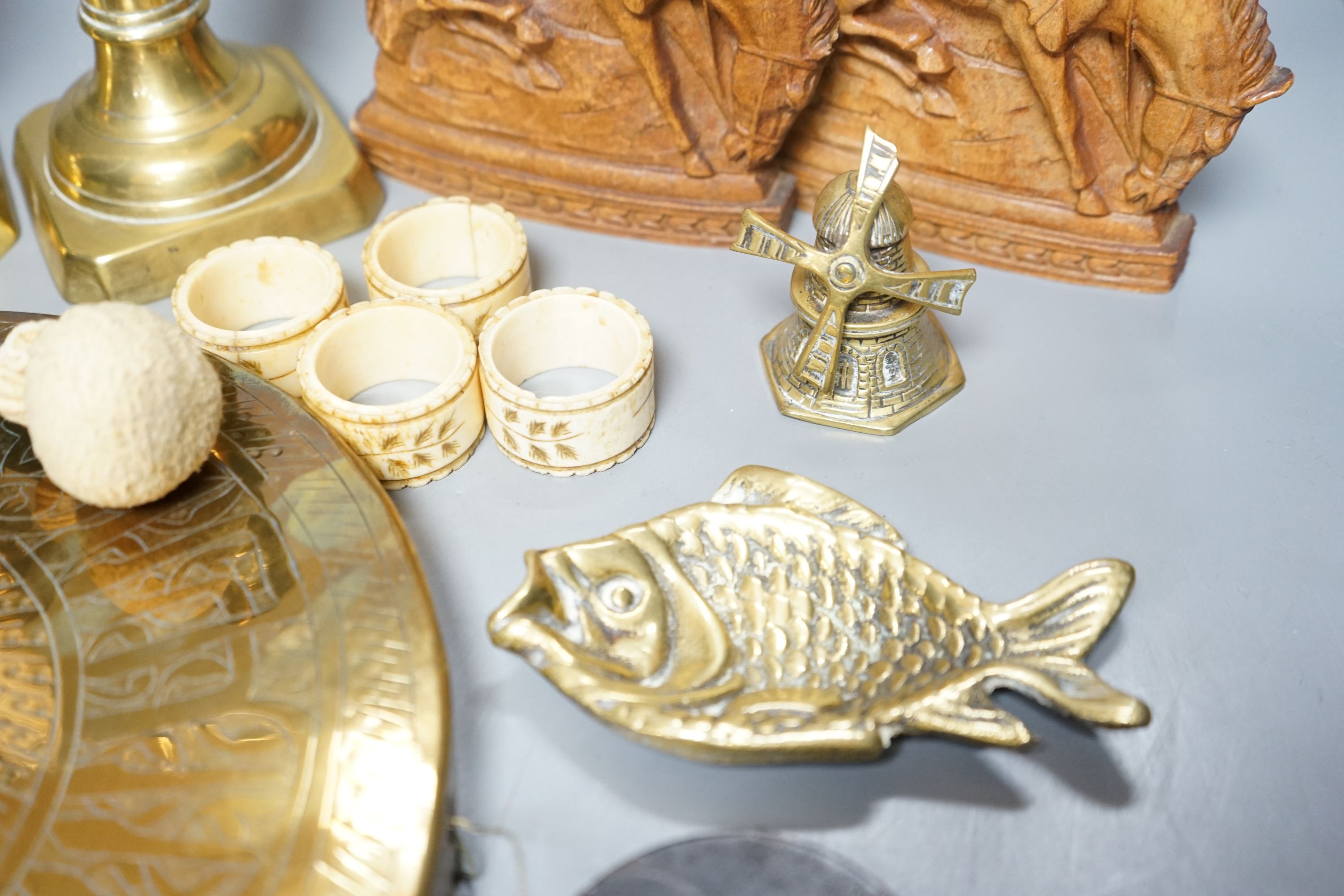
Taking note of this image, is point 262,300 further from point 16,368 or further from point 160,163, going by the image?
point 16,368

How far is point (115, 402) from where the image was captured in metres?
1.11

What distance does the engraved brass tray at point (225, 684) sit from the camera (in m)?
0.97

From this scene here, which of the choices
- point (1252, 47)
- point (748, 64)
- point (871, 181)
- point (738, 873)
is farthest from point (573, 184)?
point (738, 873)

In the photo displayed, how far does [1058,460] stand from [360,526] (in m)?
0.83

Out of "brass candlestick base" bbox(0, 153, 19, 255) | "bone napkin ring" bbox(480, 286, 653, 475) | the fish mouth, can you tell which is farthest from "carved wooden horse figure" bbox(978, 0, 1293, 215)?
"brass candlestick base" bbox(0, 153, 19, 255)

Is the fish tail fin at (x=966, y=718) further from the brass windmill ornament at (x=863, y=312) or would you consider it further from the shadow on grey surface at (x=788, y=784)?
the brass windmill ornament at (x=863, y=312)

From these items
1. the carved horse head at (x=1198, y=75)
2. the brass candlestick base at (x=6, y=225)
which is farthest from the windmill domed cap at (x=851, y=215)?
the brass candlestick base at (x=6, y=225)

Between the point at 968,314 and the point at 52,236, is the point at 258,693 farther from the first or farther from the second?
the point at 968,314

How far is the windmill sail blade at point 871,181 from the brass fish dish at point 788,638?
33cm

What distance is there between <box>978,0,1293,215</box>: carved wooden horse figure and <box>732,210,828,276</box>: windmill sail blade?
408 millimetres

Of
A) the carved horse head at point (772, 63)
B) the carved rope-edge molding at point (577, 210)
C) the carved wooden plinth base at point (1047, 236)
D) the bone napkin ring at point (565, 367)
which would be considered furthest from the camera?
the carved rope-edge molding at point (577, 210)

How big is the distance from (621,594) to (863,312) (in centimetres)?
46

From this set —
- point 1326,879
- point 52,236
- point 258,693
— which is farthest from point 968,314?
point 52,236

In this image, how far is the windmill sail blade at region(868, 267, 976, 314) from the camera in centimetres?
127
